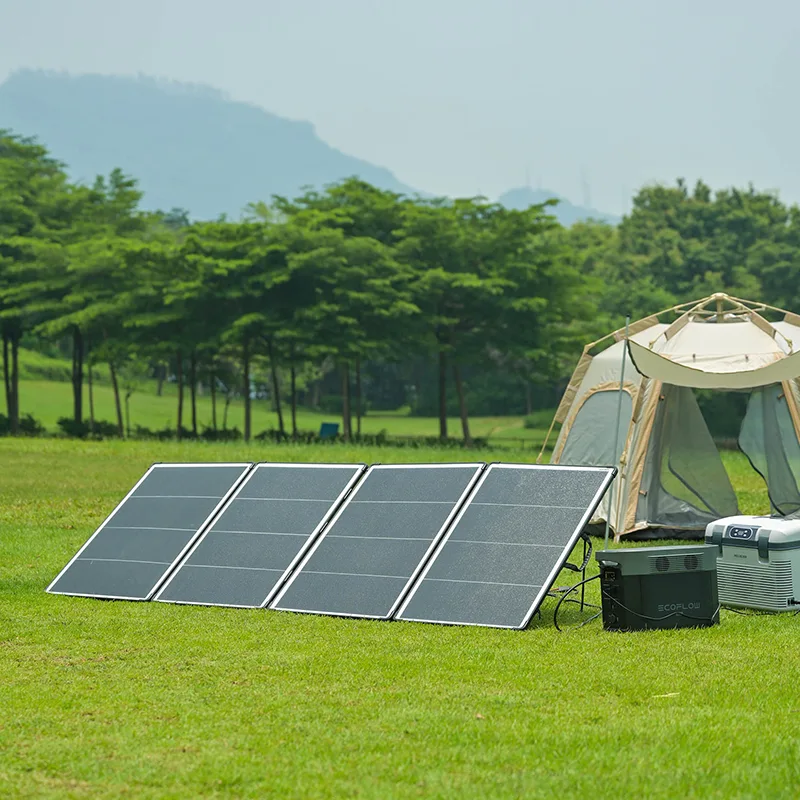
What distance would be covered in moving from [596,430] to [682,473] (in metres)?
1.30

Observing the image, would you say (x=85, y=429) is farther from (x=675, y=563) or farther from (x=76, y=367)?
(x=675, y=563)

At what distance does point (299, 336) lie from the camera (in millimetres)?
37469

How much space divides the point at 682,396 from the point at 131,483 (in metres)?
9.99

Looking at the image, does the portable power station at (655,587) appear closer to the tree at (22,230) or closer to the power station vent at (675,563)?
the power station vent at (675,563)

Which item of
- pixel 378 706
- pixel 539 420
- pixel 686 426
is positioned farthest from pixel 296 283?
pixel 378 706

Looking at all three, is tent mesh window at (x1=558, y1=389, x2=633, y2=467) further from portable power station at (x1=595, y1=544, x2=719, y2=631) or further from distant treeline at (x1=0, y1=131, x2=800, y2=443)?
distant treeline at (x1=0, y1=131, x2=800, y2=443)

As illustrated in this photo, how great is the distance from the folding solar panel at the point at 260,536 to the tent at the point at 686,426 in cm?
497

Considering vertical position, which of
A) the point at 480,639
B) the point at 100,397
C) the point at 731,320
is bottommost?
the point at 100,397

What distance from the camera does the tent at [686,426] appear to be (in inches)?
554

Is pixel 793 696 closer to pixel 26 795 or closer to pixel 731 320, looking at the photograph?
pixel 26 795

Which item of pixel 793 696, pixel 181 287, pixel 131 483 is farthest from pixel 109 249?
pixel 793 696

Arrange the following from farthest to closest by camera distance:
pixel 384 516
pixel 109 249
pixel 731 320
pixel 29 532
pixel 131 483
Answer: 1. pixel 109 249
2. pixel 131 483
3. pixel 731 320
4. pixel 29 532
5. pixel 384 516

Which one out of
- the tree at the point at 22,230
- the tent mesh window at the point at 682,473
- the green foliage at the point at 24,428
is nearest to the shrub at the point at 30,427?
the green foliage at the point at 24,428

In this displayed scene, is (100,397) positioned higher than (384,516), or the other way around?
(384,516)
